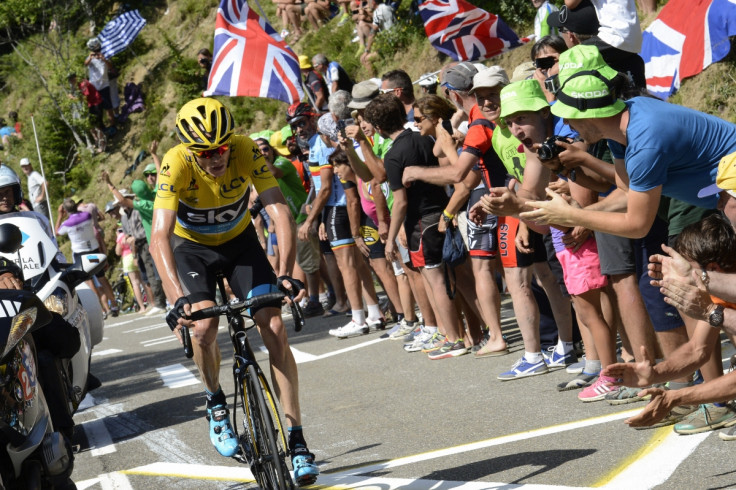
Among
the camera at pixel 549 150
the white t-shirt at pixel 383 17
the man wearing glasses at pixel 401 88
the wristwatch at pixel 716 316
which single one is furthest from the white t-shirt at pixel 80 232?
the wristwatch at pixel 716 316

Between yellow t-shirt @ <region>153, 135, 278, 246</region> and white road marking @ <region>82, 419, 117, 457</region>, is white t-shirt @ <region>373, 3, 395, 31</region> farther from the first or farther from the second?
yellow t-shirt @ <region>153, 135, 278, 246</region>

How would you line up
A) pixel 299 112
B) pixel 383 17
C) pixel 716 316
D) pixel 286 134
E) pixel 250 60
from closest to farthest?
pixel 716 316 → pixel 299 112 → pixel 250 60 → pixel 286 134 → pixel 383 17

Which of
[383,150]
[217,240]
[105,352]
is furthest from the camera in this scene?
[105,352]

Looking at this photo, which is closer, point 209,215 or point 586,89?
point 586,89

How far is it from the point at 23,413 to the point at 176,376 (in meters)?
6.27

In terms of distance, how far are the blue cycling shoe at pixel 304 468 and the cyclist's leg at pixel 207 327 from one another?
0.45 metres

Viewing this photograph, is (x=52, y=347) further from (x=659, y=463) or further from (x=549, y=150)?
(x=659, y=463)

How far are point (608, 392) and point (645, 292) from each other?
89cm

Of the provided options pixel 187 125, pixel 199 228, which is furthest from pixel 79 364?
pixel 187 125

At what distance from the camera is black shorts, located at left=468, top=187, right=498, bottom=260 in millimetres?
8742

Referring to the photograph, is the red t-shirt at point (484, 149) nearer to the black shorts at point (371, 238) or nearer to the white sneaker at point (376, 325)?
the black shorts at point (371, 238)

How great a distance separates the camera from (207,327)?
21.3ft

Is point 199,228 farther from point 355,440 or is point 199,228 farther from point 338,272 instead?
point 338,272

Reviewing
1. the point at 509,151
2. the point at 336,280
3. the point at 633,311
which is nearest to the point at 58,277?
the point at 509,151
